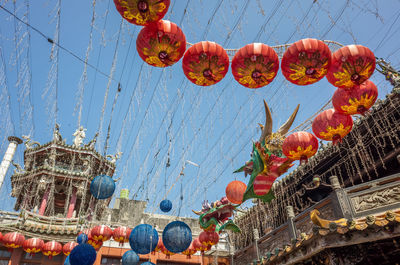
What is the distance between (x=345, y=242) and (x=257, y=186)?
3.66 meters

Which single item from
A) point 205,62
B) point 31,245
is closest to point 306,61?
point 205,62

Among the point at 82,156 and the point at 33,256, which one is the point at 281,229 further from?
the point at 82,156

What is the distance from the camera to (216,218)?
436 inches

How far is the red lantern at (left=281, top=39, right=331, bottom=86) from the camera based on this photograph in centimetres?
461

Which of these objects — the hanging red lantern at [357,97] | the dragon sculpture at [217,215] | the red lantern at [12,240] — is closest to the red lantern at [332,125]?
the hanging red lantern at [357,97]

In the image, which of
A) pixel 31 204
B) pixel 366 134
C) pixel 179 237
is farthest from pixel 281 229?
pixel 31 204

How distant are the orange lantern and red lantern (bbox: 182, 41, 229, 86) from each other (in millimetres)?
188

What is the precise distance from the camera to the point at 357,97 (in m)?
5.39

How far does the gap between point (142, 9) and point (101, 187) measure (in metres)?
5.44

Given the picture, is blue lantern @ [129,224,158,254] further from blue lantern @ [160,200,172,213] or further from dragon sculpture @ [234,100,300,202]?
blue lantern @ [160,200,172,213]

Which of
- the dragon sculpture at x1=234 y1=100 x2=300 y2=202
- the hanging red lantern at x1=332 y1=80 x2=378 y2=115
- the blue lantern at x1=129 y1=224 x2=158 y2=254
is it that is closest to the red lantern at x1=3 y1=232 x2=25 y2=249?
the blue lantern at x1=129 y1=224 x2=158 y2=254

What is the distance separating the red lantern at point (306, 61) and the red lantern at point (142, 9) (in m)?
2.20

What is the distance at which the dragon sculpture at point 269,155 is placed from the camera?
327 inches

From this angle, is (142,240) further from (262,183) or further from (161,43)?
(161,43)
